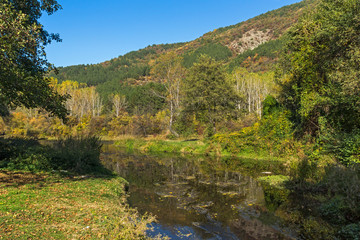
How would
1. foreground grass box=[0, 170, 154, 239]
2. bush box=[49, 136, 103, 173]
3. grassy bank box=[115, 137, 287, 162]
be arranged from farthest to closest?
1. grassy bank box=[115, 137, 287, 162]
2. bush box=[49, 136, 103, 173]
3. foreground grass box=[0, 170, 154, 239]

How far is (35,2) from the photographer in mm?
12188

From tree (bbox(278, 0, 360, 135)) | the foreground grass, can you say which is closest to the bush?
the foreground grass

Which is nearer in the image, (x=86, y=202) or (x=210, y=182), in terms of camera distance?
(x=86, y=202)

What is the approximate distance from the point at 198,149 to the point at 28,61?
21921 millimetres

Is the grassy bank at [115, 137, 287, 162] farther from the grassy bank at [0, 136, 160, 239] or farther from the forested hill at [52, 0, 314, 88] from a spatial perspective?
the forested hill at [52, 0, 314, 88]

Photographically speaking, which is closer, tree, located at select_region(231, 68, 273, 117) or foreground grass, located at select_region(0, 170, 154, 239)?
foreground grass, located at select_region(0, 170, 154, 239)

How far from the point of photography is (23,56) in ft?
35.9

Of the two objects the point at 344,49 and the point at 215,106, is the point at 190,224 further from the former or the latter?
the point at 215,106

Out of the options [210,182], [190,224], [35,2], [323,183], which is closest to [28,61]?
[35,2]

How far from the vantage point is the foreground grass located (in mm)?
5637

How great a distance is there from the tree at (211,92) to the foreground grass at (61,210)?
77.5ft

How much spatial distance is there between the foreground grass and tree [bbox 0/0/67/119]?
3.19 m

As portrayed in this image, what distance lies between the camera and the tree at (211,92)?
32938 millimetres

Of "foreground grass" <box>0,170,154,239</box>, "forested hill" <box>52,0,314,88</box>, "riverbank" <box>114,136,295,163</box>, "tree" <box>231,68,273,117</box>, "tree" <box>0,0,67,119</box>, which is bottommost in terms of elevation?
"riverbank" <box>114,136,295,163</box>
